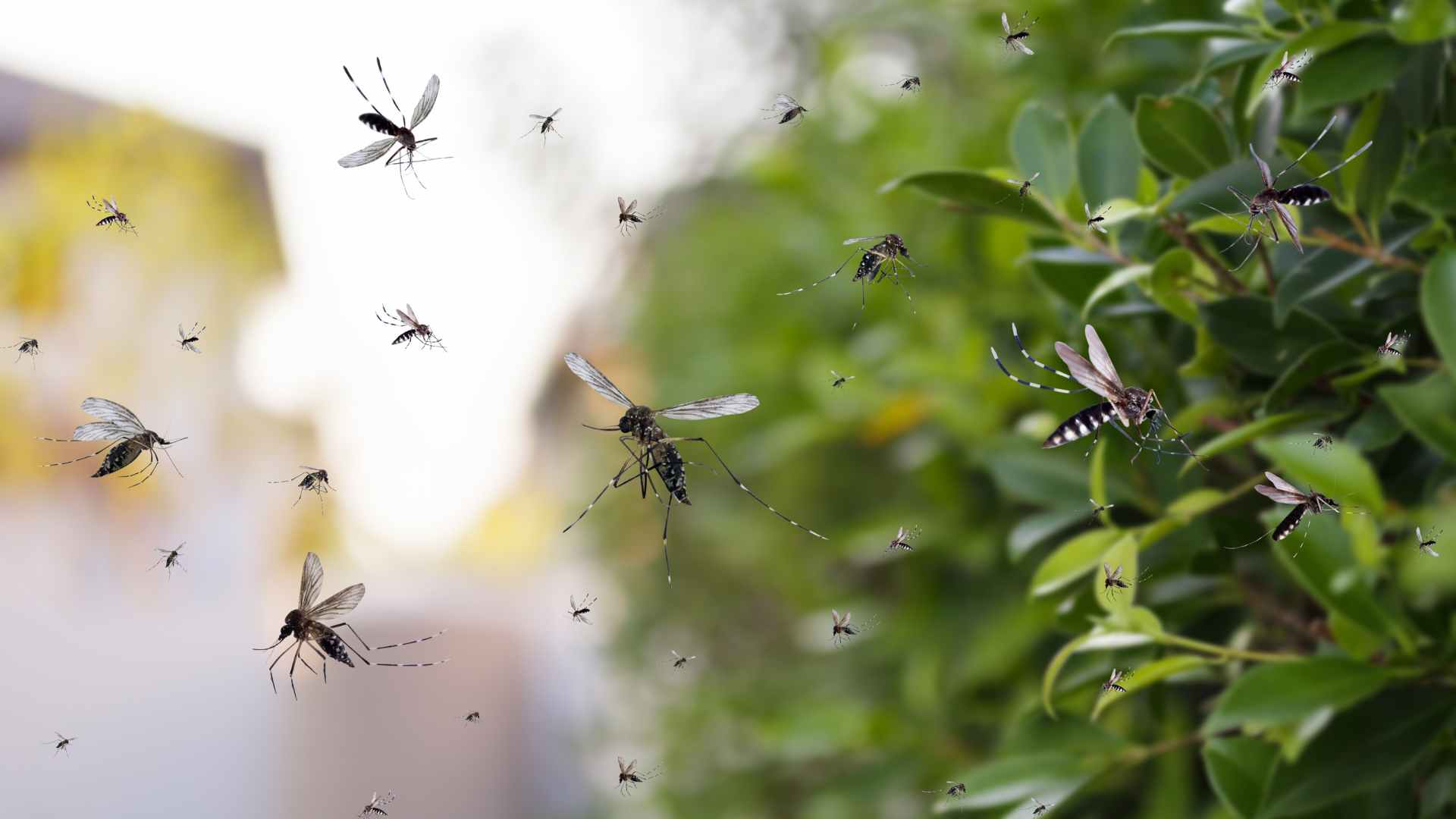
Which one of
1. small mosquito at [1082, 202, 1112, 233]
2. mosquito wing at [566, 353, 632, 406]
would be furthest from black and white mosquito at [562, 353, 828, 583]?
small mosquito at [1082, 202, 1112, 233]

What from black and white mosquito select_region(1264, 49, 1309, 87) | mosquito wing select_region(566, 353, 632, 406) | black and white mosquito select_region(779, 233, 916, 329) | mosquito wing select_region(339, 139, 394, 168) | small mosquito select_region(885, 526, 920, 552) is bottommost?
small mosquito select_region(885, 526, 920, 552)

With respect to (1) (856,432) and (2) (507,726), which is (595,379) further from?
(2) (507,726)

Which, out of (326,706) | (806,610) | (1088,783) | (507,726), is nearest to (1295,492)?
(1088,783)

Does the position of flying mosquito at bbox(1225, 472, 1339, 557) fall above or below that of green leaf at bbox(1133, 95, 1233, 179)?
below

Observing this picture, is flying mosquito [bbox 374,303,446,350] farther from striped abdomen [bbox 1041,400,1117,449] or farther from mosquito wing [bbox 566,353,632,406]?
striped abdomen [bbox 1041,400,1117,449]

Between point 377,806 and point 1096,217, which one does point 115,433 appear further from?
point 1096,217

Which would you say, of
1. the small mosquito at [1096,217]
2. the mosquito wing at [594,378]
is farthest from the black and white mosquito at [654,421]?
the small mosquito at [1096,217]

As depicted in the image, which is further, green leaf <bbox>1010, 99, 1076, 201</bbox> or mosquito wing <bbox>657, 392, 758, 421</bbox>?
green leaf <bbox>1010, 99, 1076, 201</bbox>

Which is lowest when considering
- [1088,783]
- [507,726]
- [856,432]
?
[507,726]
